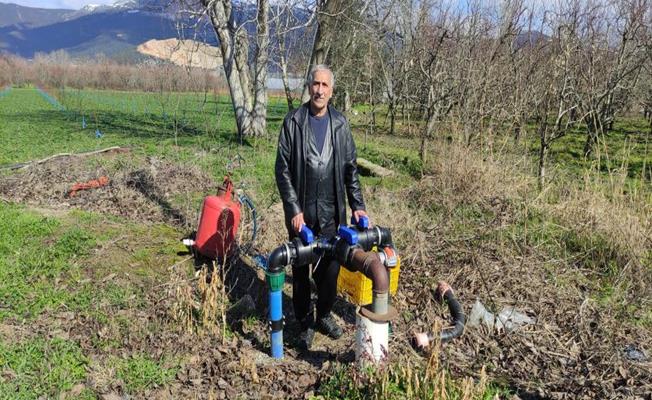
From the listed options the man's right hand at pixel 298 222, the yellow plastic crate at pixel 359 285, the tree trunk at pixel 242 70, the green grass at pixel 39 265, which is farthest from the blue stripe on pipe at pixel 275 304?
the tree trunk at pixel 242 70

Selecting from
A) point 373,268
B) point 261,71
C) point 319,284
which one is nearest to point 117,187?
point 319,284

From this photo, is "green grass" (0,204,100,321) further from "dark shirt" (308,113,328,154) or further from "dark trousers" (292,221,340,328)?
"dark shirt" (308,113,328,154)

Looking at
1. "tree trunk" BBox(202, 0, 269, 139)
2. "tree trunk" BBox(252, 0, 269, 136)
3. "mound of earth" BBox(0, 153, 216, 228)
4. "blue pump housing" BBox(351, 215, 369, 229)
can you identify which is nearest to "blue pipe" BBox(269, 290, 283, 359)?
"blue pump housing" BBox(351, 215, 369, 229)

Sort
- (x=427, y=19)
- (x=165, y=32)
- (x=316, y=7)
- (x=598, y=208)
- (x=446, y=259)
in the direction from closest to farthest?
1. (x=446, y=259)
2. (x=598, y=208)
3. (x=165, y=32)
4. (x=316, y=7)
5. (x=427, y=19)

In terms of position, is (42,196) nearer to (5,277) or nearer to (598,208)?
(5,277)

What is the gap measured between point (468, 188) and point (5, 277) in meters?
5.54

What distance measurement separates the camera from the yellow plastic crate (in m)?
3.85

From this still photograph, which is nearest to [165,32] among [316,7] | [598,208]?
[316,7]

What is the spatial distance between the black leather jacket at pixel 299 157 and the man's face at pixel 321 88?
0.41ft

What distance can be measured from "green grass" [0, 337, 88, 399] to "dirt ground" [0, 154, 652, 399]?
119mm

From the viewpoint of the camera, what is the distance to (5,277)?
422cm

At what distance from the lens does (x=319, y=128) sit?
3.31m

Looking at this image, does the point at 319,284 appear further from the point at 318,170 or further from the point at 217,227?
the point at 217,227

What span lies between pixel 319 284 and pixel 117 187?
4.35 meters
